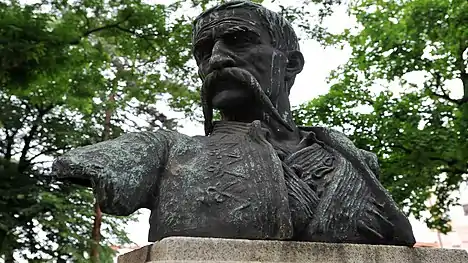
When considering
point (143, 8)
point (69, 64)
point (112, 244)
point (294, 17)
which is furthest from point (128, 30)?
point (112, 244)

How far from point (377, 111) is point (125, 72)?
4.55 m

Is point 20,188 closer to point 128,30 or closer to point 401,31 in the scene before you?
point 128,30

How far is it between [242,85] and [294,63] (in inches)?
19.2

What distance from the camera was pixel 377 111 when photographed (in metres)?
8.98

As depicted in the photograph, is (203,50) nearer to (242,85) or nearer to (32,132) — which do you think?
(242,85)

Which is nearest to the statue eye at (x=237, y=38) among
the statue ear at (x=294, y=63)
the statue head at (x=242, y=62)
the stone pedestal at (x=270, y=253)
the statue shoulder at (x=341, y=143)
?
the statue head at (x=242, y=62)

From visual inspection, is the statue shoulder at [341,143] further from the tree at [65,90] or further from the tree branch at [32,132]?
the tree branch at [32,132]

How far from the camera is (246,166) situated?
2387 mm

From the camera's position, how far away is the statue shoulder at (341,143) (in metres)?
2.83

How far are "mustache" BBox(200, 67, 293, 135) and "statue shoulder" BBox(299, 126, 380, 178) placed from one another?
0.18 m

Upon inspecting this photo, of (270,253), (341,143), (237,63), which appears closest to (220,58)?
(237,63)

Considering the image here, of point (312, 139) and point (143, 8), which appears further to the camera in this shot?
point (143, 8)

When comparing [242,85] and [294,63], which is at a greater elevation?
[294,63]

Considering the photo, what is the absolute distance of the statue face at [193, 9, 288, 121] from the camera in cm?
273
